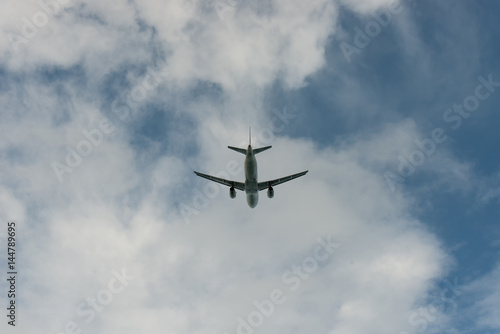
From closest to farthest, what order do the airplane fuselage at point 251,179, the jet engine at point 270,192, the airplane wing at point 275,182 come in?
the airplane fuselage at point 251,179, the jet engine at point 270,192, the airplane wing at point 275,182

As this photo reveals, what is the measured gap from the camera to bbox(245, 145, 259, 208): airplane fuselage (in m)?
65.4

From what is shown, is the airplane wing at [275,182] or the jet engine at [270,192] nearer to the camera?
the jet engine at [270,192]

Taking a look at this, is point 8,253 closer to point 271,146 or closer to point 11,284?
point 11,284

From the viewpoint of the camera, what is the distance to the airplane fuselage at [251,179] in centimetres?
6539

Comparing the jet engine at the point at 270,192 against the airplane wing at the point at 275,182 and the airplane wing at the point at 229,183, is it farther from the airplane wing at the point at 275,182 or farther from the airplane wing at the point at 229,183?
the airplane wing at the point at 229,183

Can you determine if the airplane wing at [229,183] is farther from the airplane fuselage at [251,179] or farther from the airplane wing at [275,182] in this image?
the airplane wing at [275,182]

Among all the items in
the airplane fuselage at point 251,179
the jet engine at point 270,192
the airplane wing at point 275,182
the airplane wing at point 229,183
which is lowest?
the airplane fuselage at point 251,179

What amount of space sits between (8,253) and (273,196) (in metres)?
42.2

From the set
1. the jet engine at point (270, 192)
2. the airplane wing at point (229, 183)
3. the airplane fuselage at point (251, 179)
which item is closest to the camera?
the airplane fuselage at point (251, 179)

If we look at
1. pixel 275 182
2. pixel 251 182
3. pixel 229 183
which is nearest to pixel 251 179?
pixel 251 182

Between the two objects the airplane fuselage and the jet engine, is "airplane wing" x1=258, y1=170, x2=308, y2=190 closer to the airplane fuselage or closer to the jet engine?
the jet engine

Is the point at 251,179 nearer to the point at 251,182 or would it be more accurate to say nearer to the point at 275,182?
the point at 251,182

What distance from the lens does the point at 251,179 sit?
69.4 meters

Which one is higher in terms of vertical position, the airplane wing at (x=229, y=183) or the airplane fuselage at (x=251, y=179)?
the airplane wing at (x=229, y=183)
